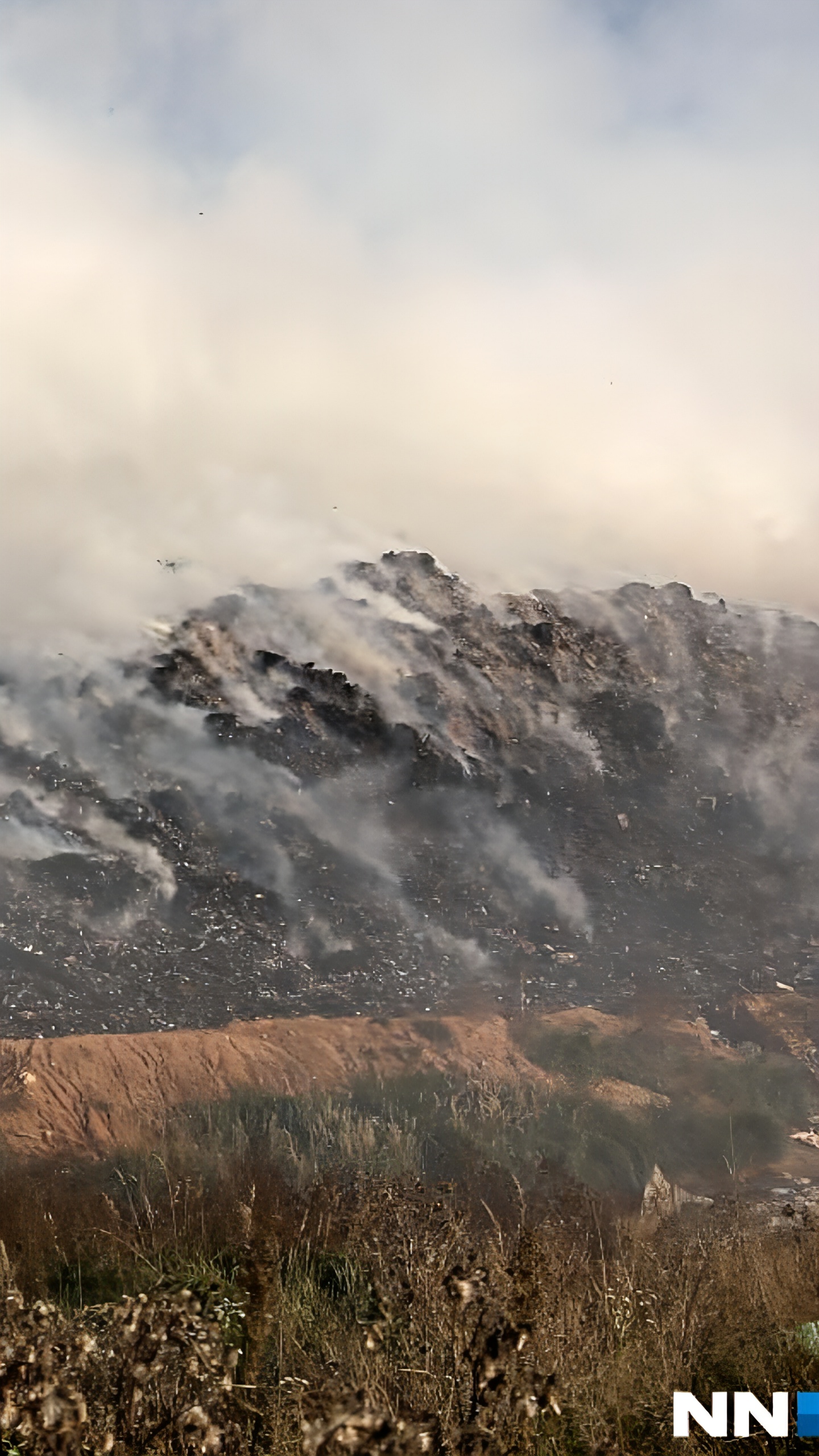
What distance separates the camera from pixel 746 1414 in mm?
6957

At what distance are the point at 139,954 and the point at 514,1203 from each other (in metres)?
12.7

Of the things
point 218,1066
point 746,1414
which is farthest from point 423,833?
point 746,1414

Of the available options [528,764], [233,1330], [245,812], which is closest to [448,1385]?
[233,1330]

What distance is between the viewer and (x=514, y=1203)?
14.1 metres

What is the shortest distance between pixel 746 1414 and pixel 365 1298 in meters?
4.32

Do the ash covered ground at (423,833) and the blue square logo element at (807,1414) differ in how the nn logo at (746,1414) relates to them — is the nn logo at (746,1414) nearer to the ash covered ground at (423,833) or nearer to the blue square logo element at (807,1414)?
the blue square logo element at (807,1414)

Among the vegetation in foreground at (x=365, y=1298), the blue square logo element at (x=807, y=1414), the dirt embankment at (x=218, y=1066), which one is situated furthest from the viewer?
the dirt embankment at (x=218, y=1066)

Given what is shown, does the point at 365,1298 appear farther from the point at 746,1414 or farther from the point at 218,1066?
the point at 218,1066

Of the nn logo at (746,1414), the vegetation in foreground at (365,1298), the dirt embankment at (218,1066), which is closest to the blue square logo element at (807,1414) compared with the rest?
the nn logo at (746,1414)

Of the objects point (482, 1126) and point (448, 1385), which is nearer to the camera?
point (448, 1385)

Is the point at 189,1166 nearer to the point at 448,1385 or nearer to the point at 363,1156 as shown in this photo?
the point at 363,1156

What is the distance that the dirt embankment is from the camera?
17500 mm

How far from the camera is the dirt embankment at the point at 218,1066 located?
57.4 ft

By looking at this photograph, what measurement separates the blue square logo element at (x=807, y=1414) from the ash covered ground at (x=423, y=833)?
53.6ft
